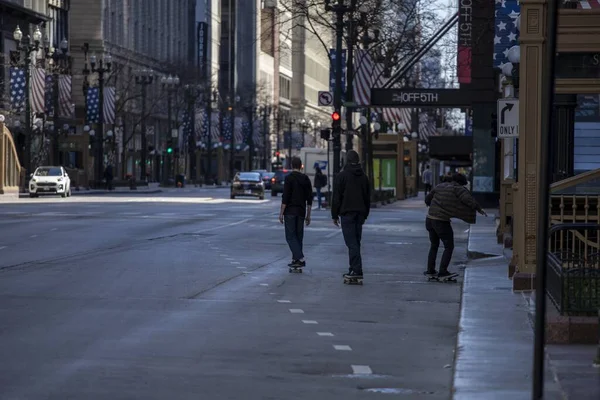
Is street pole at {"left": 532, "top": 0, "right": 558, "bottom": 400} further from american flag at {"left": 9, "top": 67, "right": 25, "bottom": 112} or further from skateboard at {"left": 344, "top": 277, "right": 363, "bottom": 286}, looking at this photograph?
american flag at {"left": 9, "top": 67, "right": 25, "bottom": 112}

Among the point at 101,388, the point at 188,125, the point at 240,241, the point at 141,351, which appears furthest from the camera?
the point at 188,125

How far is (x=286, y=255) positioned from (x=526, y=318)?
40.0 ft

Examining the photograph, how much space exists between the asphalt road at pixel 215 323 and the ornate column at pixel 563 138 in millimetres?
2841

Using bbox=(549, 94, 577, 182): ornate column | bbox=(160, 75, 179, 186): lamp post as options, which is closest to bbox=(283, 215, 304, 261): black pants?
bbox=(549, 94, 577, 182): ornate column

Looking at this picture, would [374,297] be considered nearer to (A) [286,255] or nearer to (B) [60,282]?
(B) [60,282]

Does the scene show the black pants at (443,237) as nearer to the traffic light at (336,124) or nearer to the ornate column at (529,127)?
the ornate column at (529,127)

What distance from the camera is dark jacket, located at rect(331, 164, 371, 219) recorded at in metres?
21.1

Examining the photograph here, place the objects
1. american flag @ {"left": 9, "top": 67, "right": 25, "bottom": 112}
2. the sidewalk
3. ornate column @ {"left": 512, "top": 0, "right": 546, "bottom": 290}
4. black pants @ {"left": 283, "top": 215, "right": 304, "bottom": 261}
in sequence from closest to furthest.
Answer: the sidewalk → ornate column @ {"left": 512, "top": 0, "right": 546, "bottom": 290} → black pants @ {"left": 283, "top": 215, "right": 304, "bottom": 261} → american flag @ {"left": 9, "top": 67, "right": 25, "bottom": 112}

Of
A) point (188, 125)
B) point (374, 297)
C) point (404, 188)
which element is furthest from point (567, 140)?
point (188, 125)

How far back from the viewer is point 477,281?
21125mm

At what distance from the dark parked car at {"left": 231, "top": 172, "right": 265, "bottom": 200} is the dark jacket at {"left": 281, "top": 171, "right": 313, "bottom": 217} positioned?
5203cm

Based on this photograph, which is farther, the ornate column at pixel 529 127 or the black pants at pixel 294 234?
the black pants at pixel 294 234

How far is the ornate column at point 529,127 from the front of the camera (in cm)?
1889

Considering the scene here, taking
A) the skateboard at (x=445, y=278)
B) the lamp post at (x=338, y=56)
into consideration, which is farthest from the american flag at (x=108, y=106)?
the skateboard at (x=445, y=278)
